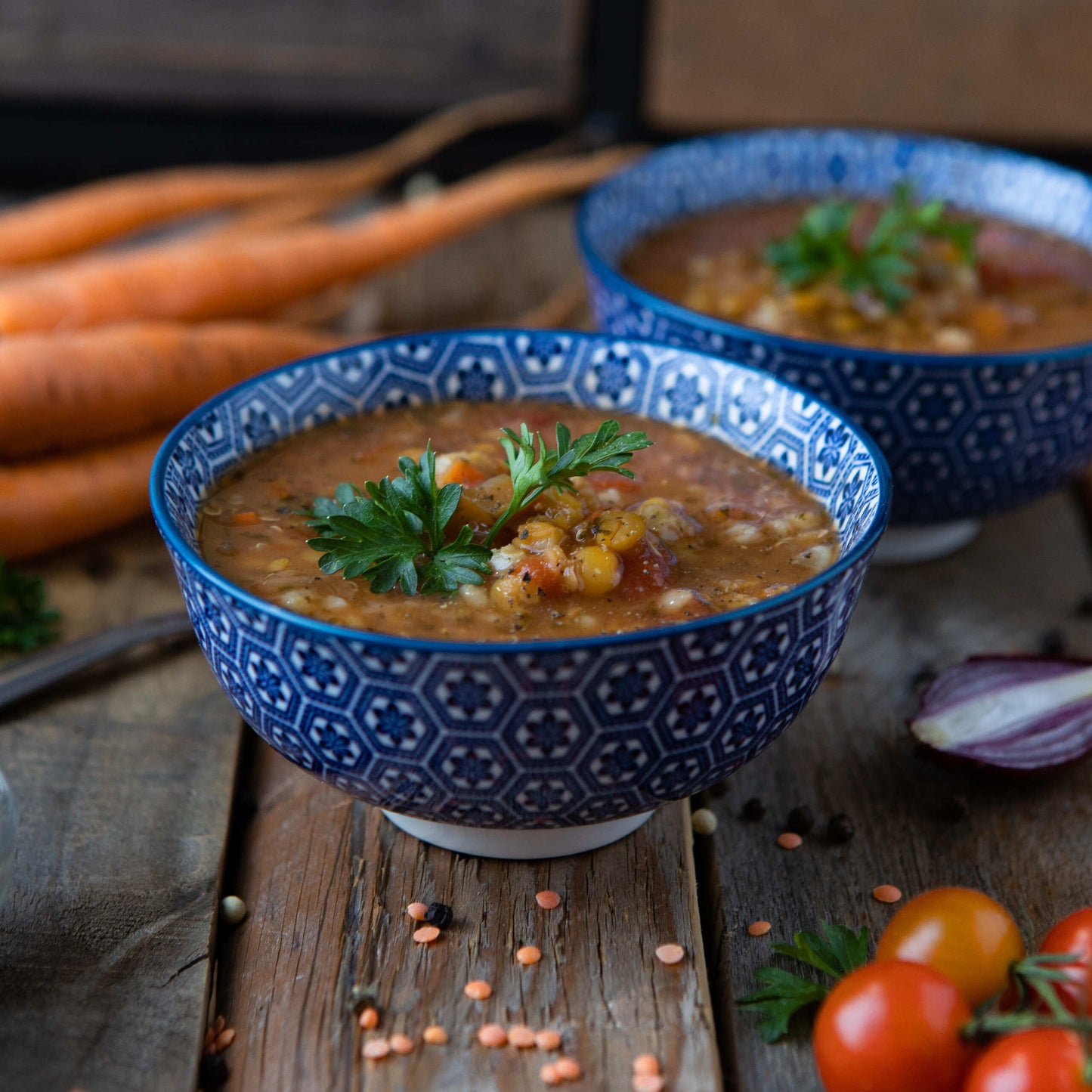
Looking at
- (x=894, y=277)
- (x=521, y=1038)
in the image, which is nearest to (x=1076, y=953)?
(x=521, y=1038)

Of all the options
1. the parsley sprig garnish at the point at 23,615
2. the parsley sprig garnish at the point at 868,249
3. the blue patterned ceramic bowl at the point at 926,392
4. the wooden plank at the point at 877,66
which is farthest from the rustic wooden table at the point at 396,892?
the wooden plank at the point at 877,66

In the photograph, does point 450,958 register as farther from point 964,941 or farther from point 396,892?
point 964,941

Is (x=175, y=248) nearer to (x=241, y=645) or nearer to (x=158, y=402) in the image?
(x=158, y=402)

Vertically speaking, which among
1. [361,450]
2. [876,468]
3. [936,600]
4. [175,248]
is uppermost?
[876,468]

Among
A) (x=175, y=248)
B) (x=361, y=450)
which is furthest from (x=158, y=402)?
(x=361, y=450)

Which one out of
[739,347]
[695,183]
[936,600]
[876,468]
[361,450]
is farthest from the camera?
[695,183]

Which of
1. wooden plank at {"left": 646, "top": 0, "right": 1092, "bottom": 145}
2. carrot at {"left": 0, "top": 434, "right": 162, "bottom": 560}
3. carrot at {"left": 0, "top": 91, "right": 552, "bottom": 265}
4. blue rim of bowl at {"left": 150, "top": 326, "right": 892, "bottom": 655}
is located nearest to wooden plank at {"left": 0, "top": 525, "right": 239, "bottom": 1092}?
carrot at {"left": 0, "top": 434, "right": 162, "bottom": 560}
